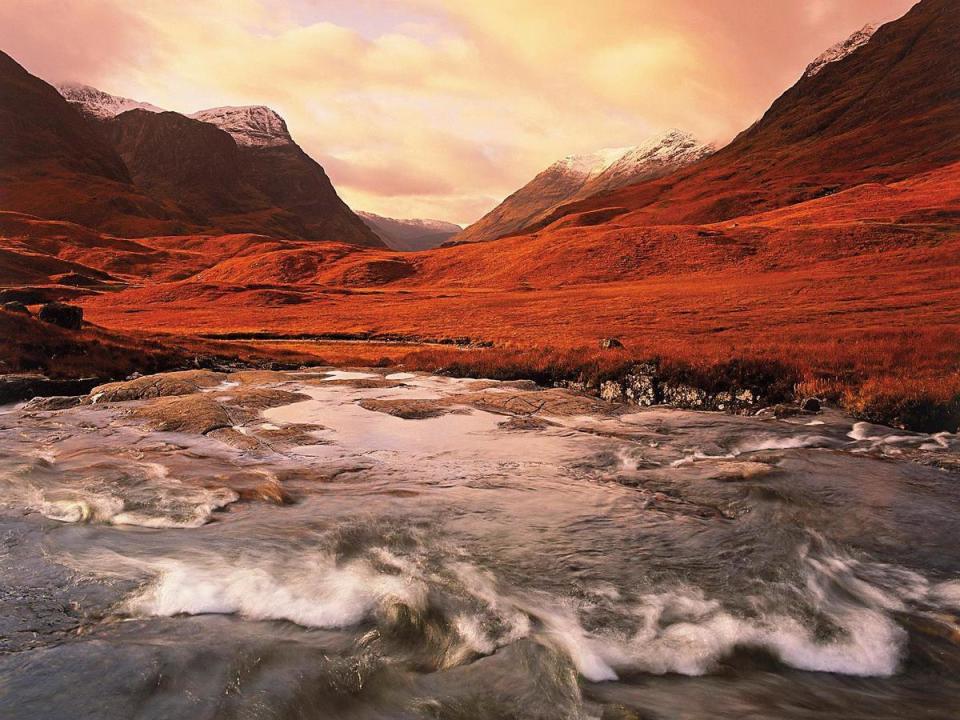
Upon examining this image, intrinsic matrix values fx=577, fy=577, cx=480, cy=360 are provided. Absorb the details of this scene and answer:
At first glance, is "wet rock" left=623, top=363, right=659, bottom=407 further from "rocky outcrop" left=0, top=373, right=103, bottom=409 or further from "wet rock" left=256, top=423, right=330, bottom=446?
"rocky outcrop" left=0, top=373, right=103, bottom=409

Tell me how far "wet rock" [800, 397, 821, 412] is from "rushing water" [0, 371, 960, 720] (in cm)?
392

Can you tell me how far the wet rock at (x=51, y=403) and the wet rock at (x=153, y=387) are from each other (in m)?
0.61

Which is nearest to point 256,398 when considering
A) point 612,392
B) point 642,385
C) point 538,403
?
point 538,403

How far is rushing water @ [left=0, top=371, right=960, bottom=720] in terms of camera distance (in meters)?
6.10

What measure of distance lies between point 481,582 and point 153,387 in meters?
21.1

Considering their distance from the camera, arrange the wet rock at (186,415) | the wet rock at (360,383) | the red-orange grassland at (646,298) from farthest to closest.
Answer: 1. the wet rock at (360,383)
2. the red-orange grassland at (646,298)
3. the wet rock at (186,415)

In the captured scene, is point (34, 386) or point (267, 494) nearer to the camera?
point (267, 494)

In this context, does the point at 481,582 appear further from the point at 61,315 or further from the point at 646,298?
the point at 646,298

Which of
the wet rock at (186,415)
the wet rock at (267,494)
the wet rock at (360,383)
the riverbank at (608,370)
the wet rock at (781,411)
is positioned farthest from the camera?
the wet rock at (360,383)

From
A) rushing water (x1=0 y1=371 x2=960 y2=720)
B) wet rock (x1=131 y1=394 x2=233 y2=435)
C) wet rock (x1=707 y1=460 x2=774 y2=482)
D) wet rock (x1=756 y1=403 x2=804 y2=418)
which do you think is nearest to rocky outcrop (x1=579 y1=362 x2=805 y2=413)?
wet rock (x1=756 y1=403 x2=804 y2=418)

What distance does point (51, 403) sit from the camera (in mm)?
22234

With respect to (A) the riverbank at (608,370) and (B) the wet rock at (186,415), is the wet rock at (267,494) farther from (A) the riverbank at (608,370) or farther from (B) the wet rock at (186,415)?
(A) the riverbank at (608,370)

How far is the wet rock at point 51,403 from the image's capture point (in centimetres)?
2172

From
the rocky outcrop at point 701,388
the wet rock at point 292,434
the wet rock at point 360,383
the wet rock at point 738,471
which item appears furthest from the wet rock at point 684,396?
the wet rock at point 292,434
